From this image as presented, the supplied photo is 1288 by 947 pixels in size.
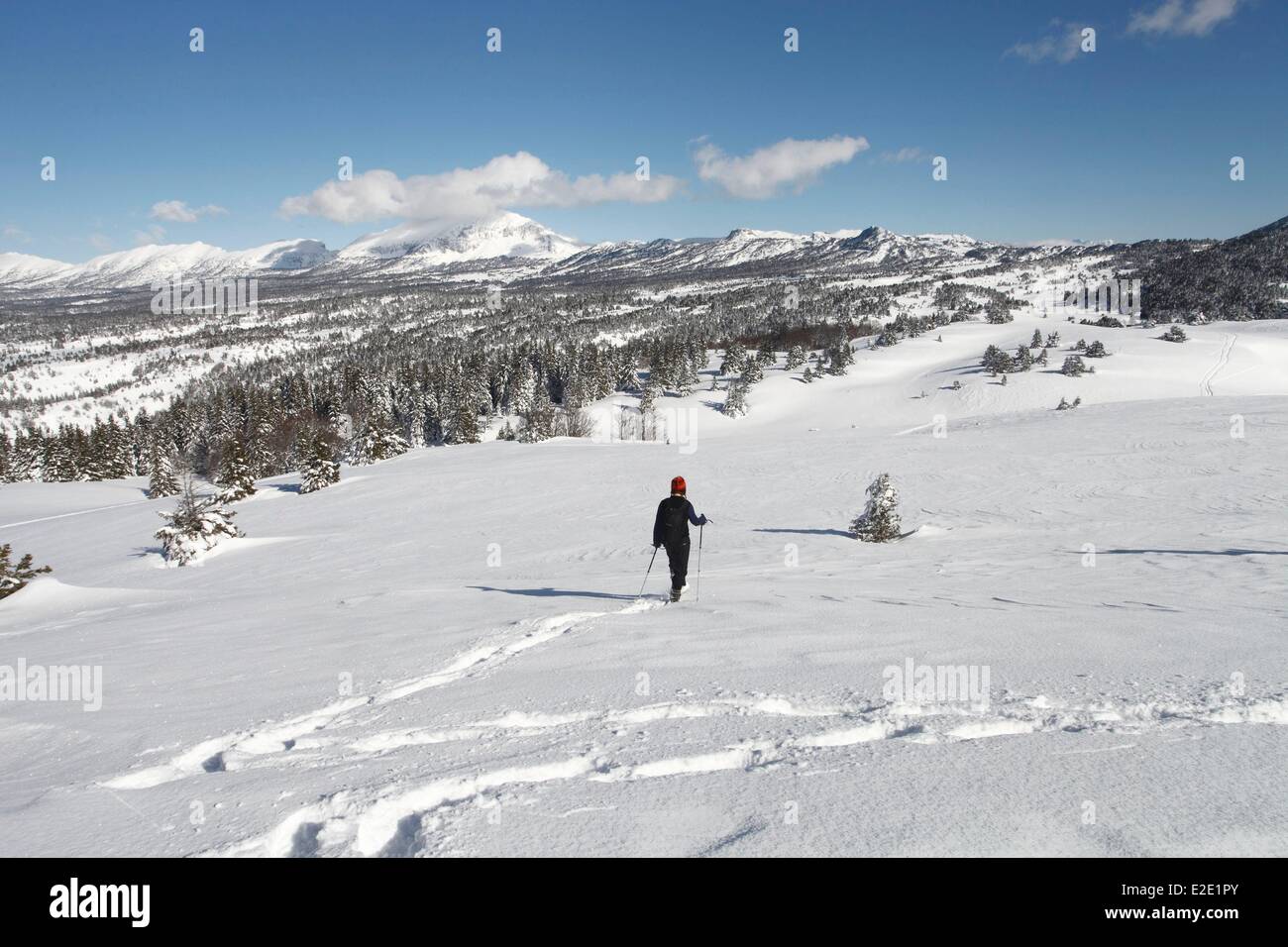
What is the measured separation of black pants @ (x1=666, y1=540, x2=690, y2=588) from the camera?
31.8 ft

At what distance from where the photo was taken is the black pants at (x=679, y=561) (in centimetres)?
969

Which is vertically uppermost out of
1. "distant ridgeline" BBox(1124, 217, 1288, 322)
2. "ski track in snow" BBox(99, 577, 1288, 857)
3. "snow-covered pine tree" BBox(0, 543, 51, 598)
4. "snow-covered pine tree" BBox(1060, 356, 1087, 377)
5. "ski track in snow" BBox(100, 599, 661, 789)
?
"distant ridgeline" BBox(1124, 217, 1288, 322)

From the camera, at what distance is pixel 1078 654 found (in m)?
5.80

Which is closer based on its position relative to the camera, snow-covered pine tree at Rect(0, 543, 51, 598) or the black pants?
the black pants

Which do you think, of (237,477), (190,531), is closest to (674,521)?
(190,531)

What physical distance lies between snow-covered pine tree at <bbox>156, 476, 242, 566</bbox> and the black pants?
19294 millimetres

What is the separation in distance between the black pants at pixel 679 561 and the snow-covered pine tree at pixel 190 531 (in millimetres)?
19294

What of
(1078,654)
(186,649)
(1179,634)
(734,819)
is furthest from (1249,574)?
(186,649)

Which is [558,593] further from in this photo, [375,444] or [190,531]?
[375,444]

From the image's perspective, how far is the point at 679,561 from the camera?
971 centimetres

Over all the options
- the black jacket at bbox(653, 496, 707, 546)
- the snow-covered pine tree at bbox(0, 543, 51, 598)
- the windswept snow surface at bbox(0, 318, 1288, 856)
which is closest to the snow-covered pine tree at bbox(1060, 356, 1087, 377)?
the windswept snow surface at bbox(0, 318, 1288, 856)

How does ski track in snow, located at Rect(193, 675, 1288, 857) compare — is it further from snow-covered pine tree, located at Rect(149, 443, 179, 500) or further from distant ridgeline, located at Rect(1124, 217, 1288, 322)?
distant ridgeline, located at Rect(1124, 217, 1288, 322)
